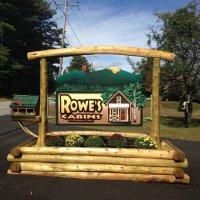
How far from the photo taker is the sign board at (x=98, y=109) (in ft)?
28.5

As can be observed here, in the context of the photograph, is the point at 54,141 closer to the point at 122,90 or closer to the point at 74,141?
the point at 74,141

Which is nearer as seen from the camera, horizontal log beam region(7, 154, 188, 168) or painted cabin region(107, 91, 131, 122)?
horizontal log beam region(7, 154, 188, 168)

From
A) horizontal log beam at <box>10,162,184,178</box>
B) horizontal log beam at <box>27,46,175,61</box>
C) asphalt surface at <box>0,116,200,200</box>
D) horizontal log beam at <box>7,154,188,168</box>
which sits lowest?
asphalt surface at <box>0,116,200,200</box>

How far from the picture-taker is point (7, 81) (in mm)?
52375

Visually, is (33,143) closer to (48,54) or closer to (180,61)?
(48,54)

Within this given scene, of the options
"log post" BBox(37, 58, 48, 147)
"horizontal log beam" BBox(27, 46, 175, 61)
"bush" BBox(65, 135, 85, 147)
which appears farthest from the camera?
"log post" BBox(37, 58, 48, 147)

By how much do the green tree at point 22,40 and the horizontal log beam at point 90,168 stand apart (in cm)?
3910

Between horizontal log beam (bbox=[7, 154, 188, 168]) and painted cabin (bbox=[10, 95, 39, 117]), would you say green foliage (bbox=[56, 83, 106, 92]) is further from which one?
horizontal log beam (bbox=[7, 154, 188, 168])

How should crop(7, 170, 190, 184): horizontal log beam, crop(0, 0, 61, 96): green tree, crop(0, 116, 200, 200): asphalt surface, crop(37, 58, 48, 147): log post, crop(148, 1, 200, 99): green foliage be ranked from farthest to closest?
crop(0, 0, 61, 96): green tree
crop(148, 1, 200, 99): green foliage
crop(37, 58, 48, 147): log post
crop(7, 170, 190, 184): horizontal log beam
crop(0, 116, 200, 200): asphalt surface

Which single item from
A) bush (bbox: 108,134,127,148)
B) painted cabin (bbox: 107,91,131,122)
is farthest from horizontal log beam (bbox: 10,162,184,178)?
painted cabin (bbox: 107,91,131,122)

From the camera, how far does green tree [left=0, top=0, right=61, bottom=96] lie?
160ft

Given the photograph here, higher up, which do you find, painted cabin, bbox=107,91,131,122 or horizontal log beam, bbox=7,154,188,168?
painted cabin, bbox=107,91,131,122

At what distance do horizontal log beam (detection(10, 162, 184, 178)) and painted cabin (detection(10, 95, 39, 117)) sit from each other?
137cm

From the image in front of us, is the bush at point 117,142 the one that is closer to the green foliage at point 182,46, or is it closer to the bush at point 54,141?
the bush at point 54,141
